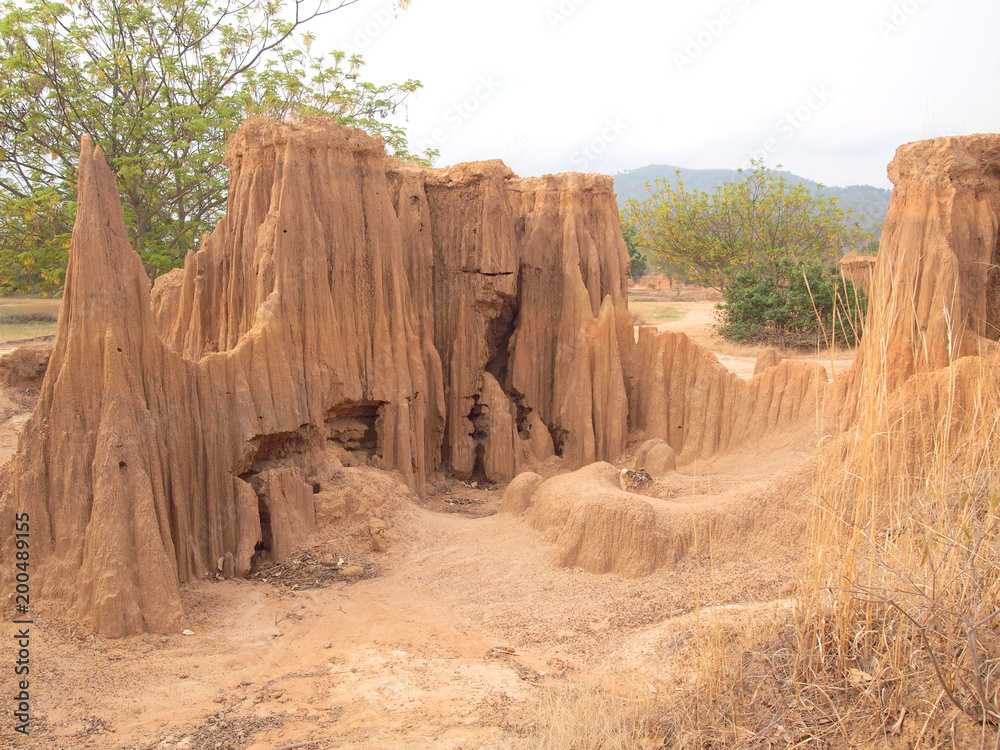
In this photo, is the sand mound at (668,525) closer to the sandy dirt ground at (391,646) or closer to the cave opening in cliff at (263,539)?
the sandy dirt ground at (391,646)

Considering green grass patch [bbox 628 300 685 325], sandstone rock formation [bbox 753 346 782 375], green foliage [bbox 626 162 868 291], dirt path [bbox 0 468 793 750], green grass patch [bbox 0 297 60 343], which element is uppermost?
green foliage [bbox 626 162 868 291]

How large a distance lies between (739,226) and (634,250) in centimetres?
1410

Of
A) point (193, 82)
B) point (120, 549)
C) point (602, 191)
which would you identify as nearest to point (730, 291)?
point (602, 191)

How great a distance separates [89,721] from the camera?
5.47 metres

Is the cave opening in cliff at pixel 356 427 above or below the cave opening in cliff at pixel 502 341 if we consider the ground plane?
below

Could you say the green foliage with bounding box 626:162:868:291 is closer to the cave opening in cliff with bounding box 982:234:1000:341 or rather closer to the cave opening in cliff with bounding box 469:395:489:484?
the cave opening in cliff with bounding box 982:234:1000:341

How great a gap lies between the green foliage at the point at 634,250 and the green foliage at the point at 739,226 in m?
1.84

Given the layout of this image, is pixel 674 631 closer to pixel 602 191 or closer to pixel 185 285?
pixel 185 285

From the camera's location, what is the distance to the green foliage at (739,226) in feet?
89.2

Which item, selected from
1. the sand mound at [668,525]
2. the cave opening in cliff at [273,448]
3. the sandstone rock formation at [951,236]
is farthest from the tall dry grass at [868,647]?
the sandstone rock formation at [951,236]

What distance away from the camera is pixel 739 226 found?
2855 cm

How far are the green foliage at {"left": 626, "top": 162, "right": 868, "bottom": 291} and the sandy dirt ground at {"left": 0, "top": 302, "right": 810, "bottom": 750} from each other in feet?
65.6

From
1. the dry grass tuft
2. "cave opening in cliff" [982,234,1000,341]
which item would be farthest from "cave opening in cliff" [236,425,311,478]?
"cave opening in cliff" [982,234,1000,341]

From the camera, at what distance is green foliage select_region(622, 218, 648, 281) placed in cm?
3481
